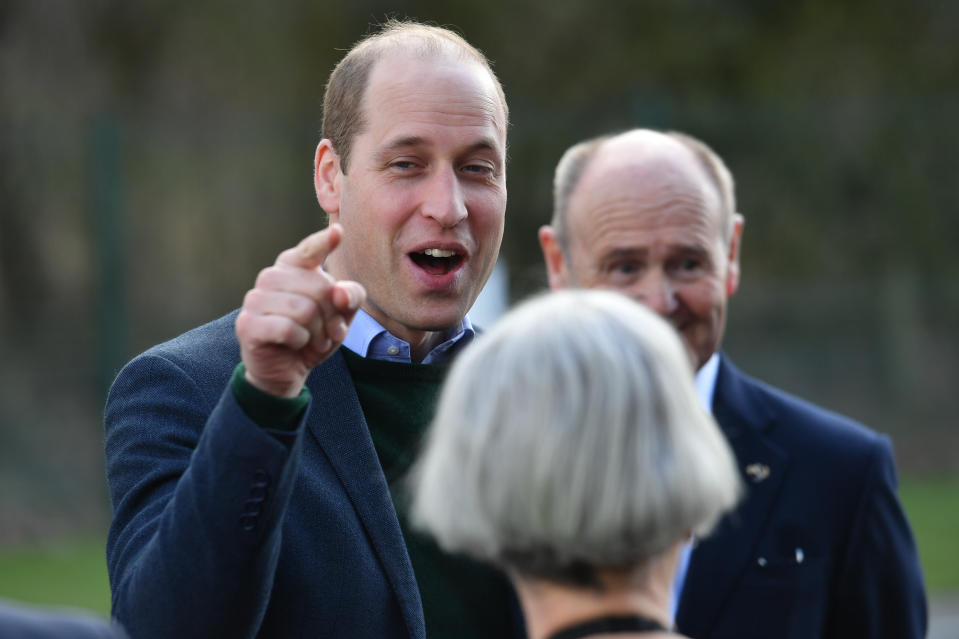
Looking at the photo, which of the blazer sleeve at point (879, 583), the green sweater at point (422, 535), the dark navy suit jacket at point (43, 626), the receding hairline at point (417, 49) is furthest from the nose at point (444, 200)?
the dark navy suit jacket at point (43, 626)

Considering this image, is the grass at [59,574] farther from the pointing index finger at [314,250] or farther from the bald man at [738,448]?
the pointing index finger at [314,250]

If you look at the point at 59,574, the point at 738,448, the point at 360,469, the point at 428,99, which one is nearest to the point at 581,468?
the point at 360,469

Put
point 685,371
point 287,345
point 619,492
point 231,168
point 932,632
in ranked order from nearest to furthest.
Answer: point 619,492, point 685,371, point 287,345, point 932,632, point 231,168

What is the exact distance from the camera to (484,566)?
2.80 metres

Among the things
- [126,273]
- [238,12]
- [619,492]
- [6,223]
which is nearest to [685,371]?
[619,492]

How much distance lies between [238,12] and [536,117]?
16.6 ft

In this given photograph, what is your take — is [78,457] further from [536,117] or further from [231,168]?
[536,117]

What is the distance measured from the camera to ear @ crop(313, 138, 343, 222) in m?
3.07

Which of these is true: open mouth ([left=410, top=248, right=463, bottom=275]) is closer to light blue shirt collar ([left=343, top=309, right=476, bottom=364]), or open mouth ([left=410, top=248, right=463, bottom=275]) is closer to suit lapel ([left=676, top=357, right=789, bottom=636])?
light blue shirt collar ([left=343, top=309, right=476, bottom=364])

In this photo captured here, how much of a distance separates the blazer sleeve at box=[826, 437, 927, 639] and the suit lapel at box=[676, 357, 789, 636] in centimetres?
24

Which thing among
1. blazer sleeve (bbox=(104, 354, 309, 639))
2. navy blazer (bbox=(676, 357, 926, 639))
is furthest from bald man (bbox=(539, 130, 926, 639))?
blazer sleeve (bbox=(104, 354, 309, 639))

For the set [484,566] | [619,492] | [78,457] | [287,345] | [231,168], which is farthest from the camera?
[231,168]

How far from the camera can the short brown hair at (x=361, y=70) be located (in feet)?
9.87

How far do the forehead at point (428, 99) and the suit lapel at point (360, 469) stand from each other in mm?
569
